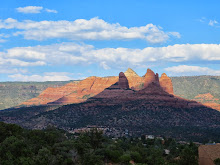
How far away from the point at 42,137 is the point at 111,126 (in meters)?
79.3

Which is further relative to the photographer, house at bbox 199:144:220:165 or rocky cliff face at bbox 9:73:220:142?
rocky cliff face at bbox 9:73:220:142

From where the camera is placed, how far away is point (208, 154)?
7081 cm

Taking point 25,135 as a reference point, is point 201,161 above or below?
below

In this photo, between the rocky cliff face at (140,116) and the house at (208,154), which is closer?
the house at (208,154)

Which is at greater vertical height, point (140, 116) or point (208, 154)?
point (208, 154)

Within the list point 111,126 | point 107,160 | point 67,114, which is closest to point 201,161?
point 107,160

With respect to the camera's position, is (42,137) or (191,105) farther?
(191,105)

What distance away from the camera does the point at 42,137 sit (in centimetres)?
7581

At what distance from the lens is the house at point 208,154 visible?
69.0 metres

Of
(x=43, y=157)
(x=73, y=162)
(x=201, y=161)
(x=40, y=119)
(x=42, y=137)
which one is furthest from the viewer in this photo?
(x=40, y=119)

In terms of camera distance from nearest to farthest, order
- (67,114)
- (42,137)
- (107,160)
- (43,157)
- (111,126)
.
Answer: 1. (43,157)
2. (107,160)
3. (42,137)
4. (111,126)
5. (67,114)

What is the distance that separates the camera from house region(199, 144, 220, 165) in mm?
69031

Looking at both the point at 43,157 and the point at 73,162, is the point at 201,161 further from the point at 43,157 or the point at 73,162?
the point at 43,157

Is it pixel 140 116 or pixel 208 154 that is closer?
pixel 208 154
